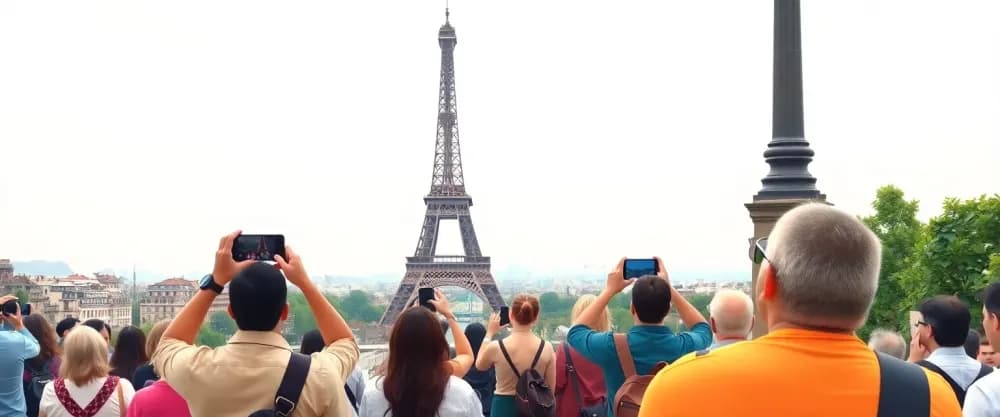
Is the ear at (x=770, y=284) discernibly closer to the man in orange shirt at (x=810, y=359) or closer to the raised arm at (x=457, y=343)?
the man in orange shirt at (x=810, y=359)

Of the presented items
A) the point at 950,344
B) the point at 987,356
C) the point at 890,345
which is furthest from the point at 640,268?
the point at 987,356

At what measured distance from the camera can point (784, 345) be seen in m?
2.38

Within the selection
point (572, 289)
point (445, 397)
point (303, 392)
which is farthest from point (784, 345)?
point (572, 289)

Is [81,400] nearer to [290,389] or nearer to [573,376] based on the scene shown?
[290,389]

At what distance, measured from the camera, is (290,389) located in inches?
145

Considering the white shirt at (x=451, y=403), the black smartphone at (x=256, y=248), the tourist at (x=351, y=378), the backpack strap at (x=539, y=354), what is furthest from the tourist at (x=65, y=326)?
the black smartphone at (x=256, y=248)

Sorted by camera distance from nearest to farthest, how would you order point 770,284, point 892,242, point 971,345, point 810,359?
point 810,359 → point 770,284 → point 971,345 → point 892,242

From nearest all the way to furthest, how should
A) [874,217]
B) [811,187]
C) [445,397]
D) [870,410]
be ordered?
1. [870,410]
2. [445,397]
3. [811,187]
4. [874,217]

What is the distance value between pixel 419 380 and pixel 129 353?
3.61 metres

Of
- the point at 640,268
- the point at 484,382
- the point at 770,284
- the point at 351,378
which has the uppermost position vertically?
the point at 770,284

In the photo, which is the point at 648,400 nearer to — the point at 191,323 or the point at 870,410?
the point at 870,410

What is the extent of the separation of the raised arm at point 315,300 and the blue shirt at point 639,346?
5.45ft

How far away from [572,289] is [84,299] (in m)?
27.7

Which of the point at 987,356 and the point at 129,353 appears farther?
the point at 129,353
